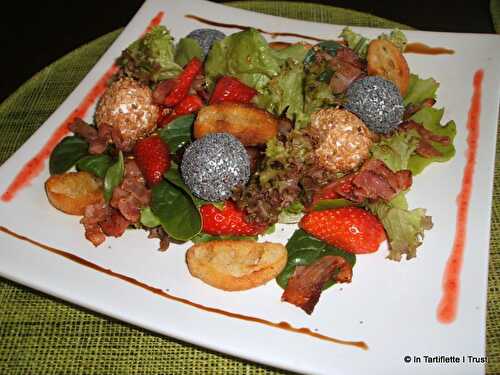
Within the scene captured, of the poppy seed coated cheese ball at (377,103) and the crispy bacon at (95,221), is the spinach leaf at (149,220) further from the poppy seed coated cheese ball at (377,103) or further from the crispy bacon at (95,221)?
the poppy seed coated cheese ball at (377,103)

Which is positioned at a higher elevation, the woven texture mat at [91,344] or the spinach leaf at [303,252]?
the spinach leaf at [303,252]

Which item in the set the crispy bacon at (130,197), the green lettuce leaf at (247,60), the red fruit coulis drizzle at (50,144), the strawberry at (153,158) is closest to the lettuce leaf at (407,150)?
the green lettuce leaf at (247,60)

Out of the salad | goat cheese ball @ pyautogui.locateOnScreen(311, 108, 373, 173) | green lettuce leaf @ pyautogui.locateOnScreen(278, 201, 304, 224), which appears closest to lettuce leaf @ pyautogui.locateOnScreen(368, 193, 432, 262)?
the salad

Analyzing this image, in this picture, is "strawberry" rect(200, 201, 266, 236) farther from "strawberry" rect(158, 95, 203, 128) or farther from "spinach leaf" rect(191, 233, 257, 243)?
"strawberry" rect(158, 95, 203, 128)

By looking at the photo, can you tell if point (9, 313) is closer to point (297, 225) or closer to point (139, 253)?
point (139, 253)

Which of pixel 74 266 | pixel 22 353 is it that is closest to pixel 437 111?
pixel 74 266

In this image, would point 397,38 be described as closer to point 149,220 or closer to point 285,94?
point 285,94
